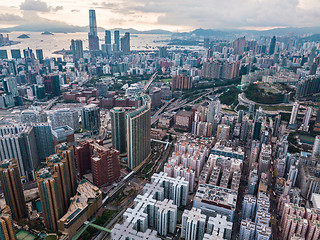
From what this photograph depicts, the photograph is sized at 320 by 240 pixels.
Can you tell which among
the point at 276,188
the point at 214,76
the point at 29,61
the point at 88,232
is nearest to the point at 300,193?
the point at 276,188

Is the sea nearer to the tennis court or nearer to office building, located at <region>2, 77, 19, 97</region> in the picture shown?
office building, located at <region>2, 77, 19, 97</region>

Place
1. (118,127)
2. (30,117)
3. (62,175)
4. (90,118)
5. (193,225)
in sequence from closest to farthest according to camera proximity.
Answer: (193,225) → (62,175) → (118,127) → (30,117) → (90,118)

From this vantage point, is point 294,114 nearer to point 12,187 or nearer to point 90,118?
point 90,118

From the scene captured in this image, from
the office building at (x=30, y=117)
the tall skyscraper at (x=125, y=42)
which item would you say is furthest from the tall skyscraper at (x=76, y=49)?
the office building at (x=30, y=117)

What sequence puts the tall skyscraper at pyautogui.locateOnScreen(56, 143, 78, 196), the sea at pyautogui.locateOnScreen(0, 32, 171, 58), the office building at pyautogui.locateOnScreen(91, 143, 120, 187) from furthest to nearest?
the sea at pyautogui.locateOnScreen(0, 32, 171, 58) → the office building at pyautogui.locateOnScreen(91, 143, 120, 187) → the tall skyscraper at pyautogui.locateOnScreen(56, 143, 78, 196)

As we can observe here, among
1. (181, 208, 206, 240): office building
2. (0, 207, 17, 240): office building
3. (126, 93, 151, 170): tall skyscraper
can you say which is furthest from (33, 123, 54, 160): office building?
(181, 208, 206, 240): office building

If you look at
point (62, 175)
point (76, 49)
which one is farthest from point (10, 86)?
point (76, 49)
